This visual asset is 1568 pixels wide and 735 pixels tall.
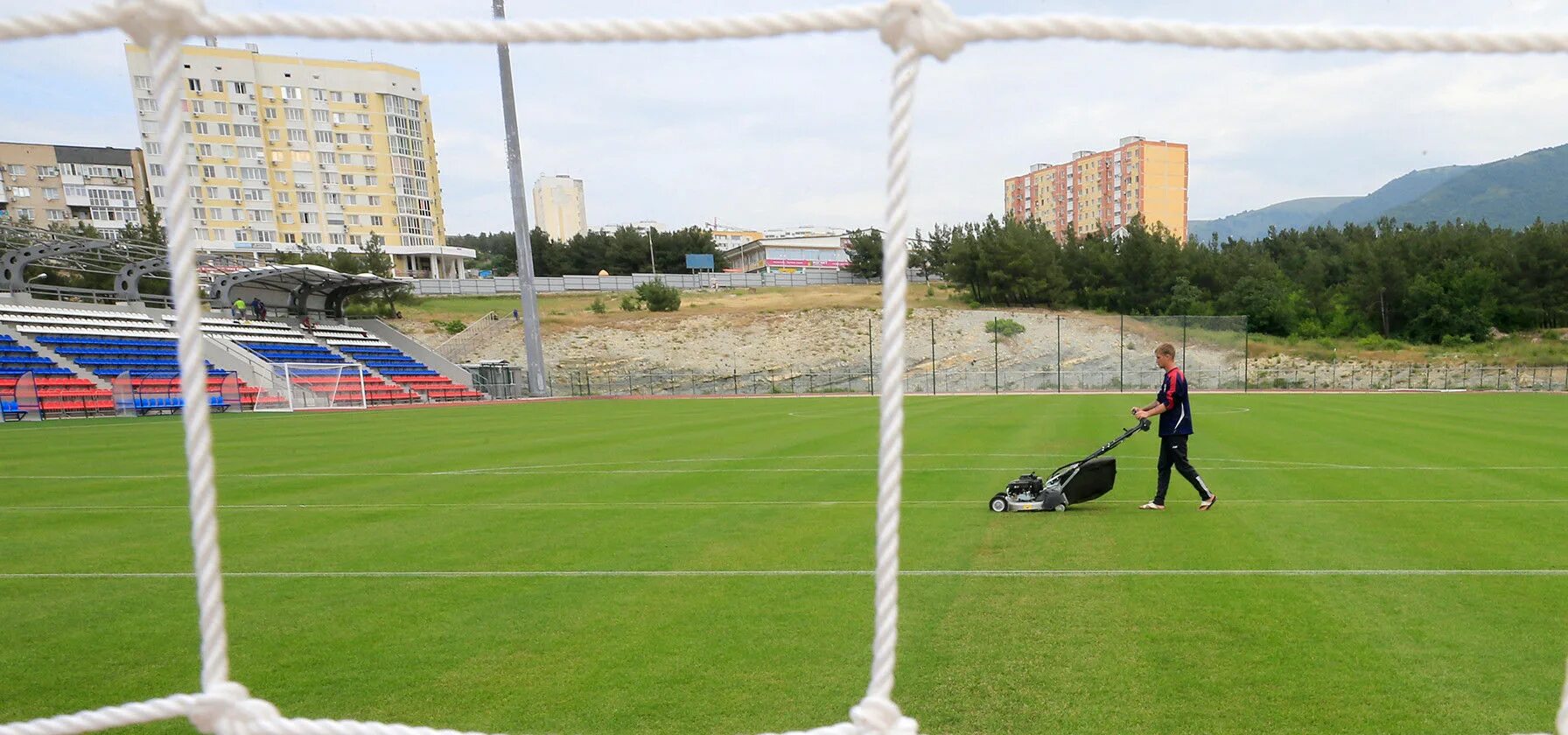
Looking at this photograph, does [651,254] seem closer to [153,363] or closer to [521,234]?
[521,234]

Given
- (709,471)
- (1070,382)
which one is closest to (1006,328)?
(1070,382)

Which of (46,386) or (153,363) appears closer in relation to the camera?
(46,386)

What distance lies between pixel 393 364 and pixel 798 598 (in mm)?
28545

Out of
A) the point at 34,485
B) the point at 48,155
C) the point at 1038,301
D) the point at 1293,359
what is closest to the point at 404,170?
the point at 48,155

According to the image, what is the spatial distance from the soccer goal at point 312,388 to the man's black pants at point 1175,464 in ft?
73.3

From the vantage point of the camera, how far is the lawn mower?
586 cm

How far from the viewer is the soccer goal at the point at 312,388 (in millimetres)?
20531

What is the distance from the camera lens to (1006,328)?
3344 cm

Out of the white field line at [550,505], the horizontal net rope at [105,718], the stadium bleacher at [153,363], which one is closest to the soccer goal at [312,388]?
the stadium bleacher at [153,363]

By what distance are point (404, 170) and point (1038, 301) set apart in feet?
175

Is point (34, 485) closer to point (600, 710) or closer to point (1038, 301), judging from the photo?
point (600, 710)

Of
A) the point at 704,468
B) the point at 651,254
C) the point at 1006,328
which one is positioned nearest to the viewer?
the point at 704,468

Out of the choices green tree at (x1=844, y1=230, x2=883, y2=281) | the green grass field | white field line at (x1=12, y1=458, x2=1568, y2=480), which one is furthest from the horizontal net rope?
green tree at (x1=844, y1=230, x2=883, y2=281)

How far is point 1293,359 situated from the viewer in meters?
→ 29.7
